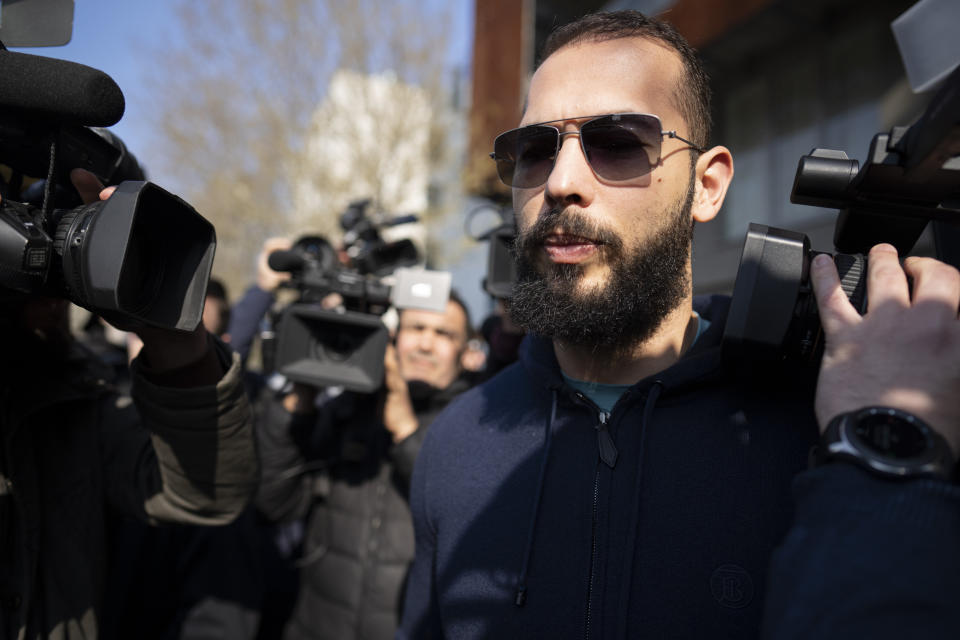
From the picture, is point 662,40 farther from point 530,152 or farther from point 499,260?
point 499,260

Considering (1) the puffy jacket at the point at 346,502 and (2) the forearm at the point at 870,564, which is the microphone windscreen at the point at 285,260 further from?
(2) the forearm at the point at 870,564

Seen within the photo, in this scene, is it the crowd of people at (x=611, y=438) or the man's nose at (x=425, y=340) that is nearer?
the crowd of people at (x=611, y=438)

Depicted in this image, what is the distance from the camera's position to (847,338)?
881 millimetres

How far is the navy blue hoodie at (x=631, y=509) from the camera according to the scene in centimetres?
110

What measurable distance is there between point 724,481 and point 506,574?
0.46 m

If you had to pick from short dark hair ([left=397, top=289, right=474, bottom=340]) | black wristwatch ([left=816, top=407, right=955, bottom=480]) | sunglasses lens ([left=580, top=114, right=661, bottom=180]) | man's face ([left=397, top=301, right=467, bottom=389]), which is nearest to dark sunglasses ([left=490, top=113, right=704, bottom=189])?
sunglasses lens ([left=580, top=114, right=661, bottom=180])

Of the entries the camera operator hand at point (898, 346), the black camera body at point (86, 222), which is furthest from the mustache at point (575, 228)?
the black camera body at point (86, 222)

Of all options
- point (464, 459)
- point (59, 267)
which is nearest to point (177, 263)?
point (59, 267)

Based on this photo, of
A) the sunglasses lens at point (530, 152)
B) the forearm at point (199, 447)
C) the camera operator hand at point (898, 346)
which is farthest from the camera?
the forearm at point (199, 447)

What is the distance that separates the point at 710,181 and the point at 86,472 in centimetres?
174

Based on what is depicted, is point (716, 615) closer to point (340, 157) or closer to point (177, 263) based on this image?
point (177, 263)

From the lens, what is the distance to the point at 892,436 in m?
0.77

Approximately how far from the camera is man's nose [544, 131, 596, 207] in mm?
1299

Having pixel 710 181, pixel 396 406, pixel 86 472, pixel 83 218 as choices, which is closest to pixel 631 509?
pixel 710 181
